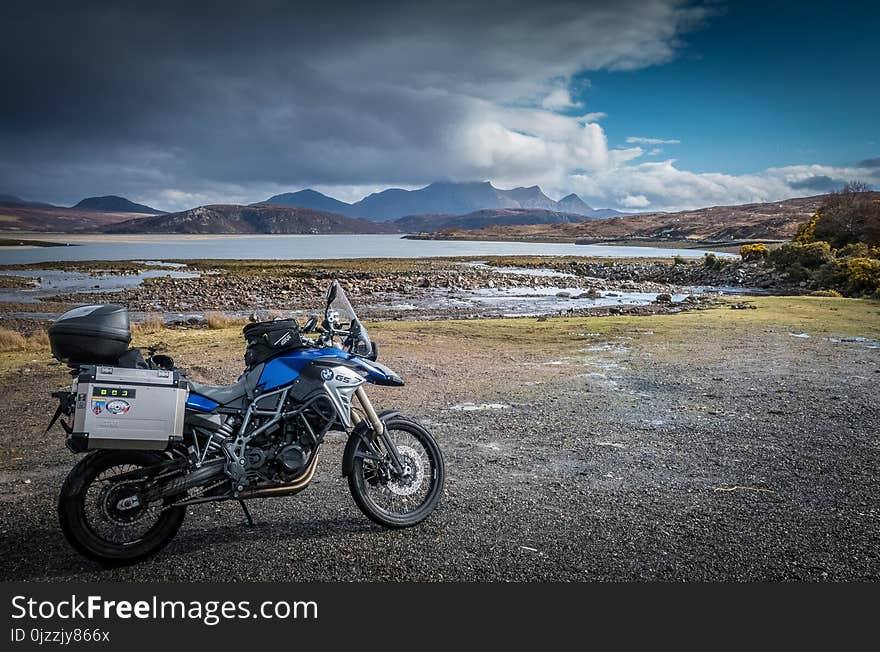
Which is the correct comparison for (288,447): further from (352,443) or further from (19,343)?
(19,343)

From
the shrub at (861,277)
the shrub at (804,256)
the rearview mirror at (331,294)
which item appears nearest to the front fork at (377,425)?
the rearview mirror at (331,294)

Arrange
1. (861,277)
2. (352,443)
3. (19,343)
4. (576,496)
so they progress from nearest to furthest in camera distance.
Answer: (352,443)
(576,496)
(19,343)
(861,277)

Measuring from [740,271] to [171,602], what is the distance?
48734 millimetres

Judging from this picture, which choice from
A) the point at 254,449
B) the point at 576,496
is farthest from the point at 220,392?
the point at 576,496

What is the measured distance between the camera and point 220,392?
4.32m

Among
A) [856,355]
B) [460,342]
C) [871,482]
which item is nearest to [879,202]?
[856,355]

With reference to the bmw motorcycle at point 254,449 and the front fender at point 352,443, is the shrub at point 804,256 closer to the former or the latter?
the bmw motorcycle at point 254,449

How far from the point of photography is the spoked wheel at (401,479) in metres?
4.55

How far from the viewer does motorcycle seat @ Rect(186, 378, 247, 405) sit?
4.24 m

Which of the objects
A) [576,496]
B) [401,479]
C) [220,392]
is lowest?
[576,496]

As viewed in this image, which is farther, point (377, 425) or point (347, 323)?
point (347, 323)

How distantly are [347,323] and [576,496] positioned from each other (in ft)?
8.61

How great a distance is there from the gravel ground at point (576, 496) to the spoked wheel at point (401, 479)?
6.7 inches

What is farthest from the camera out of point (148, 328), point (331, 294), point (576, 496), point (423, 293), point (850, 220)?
point (850, 220)
